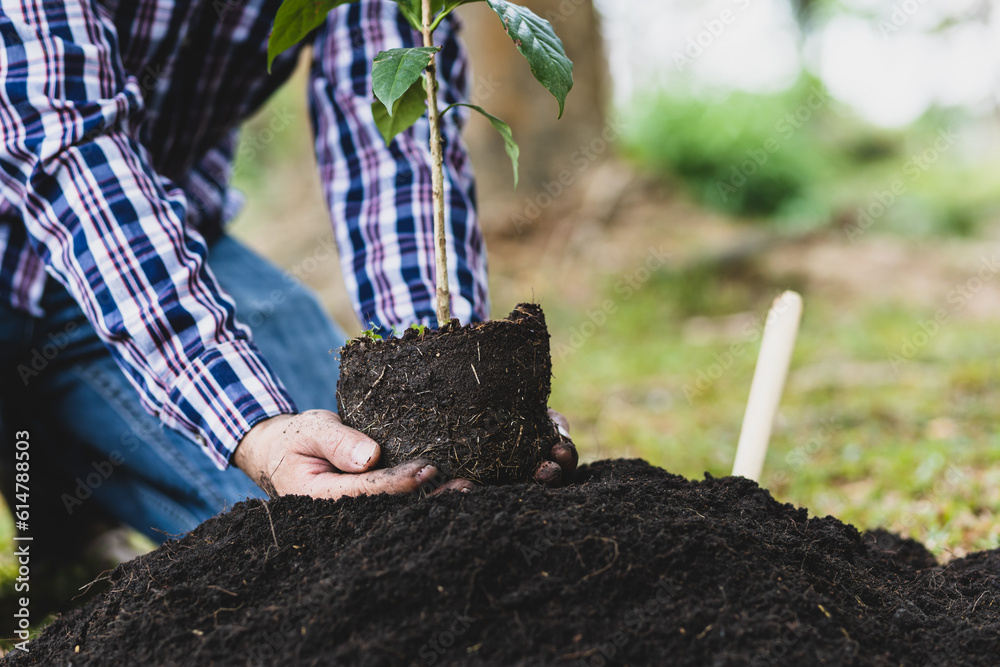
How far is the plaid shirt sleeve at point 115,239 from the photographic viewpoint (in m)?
1.54

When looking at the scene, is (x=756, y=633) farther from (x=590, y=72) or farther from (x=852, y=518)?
(x=590, y=72)

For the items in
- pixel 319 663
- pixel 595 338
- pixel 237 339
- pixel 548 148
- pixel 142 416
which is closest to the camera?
pixel 319 663

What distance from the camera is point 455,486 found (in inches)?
53.4

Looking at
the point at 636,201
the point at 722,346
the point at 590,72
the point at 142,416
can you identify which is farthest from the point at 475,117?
the point at 142,416

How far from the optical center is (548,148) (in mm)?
7039

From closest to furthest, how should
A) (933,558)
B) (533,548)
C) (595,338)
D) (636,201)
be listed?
(533,548) < (933,558) < (595,338) < (636,201)

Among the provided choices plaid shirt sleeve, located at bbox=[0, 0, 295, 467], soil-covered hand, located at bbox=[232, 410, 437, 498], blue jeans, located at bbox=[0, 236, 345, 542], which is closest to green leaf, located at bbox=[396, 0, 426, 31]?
plaid shirt sleeve, located at bbox=[0, 0, 295, 467]

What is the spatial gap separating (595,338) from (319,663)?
5.60m

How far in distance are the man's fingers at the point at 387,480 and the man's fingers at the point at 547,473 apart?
0.75 ft

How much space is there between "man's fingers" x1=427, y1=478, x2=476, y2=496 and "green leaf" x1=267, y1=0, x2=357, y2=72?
35.3 inches

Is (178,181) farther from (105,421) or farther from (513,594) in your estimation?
(513,594)

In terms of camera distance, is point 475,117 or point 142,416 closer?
point 142,416

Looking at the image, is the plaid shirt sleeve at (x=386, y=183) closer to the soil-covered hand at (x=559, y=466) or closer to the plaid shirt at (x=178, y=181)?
the plaid shirt at (x=178, y=181)

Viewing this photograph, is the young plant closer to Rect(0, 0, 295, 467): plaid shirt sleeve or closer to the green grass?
Rect(0, 0, 295, 467): plaid shirt sleeve
